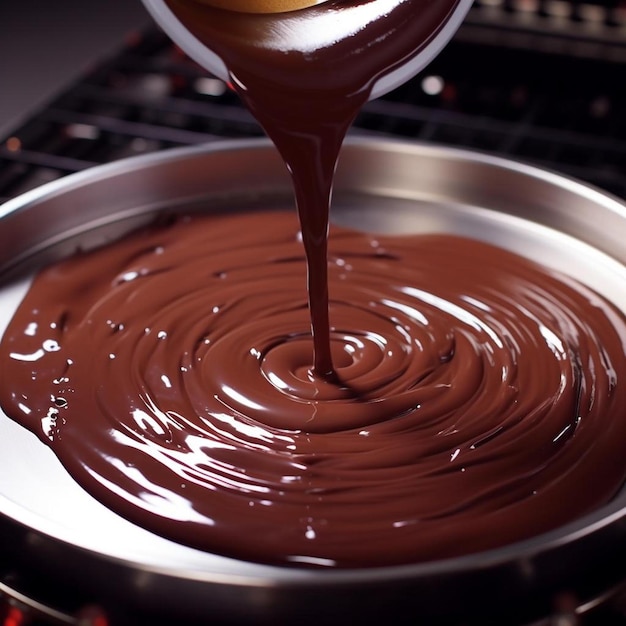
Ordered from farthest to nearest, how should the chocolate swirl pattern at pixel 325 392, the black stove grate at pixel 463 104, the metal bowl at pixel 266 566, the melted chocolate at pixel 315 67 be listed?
1. the black stove grate at pixel 463 104
2. the melted chocolate at pixel 315 67
3. the chocolate swirl pattern at pixel 325 392
4. the metal bowl at pixel 266 566

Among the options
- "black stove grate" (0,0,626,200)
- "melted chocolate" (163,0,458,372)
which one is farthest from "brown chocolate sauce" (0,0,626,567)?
"black stove grate" (0,0,626,200)

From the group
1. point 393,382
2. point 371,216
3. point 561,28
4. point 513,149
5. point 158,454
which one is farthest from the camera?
point 561,28

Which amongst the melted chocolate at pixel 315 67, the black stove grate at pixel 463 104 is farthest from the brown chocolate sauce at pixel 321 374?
the black stove grate at pixel 463 104

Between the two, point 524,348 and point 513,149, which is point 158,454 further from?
point 513,149

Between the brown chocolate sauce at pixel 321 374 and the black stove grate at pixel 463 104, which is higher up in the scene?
the black stove grate at pixel 463 104

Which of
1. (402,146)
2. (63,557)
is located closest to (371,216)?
(402,146)

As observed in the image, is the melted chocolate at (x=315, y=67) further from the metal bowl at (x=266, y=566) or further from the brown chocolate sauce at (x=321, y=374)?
the metal bowl at (x=266, y=566)

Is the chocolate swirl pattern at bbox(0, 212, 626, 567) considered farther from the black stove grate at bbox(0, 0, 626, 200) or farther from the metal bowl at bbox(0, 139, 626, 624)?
the black stove grate at bbox(0, 0, 626, 200)

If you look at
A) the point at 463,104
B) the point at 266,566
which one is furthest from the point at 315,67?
the point at 463,104
